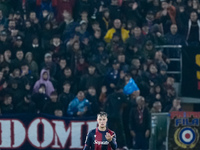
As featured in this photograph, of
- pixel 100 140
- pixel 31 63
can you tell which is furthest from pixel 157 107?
pixel 100 140

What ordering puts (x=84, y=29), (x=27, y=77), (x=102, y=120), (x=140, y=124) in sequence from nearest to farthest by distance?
(x=102, y=120)
(x=140, y=124)
(x=27, y=77)
(x=84, y=29)

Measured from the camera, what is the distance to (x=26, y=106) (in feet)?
51.7

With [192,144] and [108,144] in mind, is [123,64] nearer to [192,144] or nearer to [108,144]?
[192,144]

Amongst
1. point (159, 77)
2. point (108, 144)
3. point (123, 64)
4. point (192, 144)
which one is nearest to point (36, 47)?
point (123, 64)

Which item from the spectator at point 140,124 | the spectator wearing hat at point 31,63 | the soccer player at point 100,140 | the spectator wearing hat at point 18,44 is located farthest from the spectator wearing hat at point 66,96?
the soccer player at point 100,140

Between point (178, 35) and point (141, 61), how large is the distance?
171cm

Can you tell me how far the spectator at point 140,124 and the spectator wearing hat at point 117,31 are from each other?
269 centimetres

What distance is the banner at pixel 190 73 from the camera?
57.6 ft

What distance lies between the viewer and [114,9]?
18109 mm

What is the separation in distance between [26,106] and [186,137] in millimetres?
4124

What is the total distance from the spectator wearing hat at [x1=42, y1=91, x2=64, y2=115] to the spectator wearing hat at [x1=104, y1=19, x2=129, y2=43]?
2.92m

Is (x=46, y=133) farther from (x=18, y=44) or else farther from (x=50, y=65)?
(x=18, y=44)

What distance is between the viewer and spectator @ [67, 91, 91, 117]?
15.4 meters

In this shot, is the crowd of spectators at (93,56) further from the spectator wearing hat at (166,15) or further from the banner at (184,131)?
the banner at (184,131)
